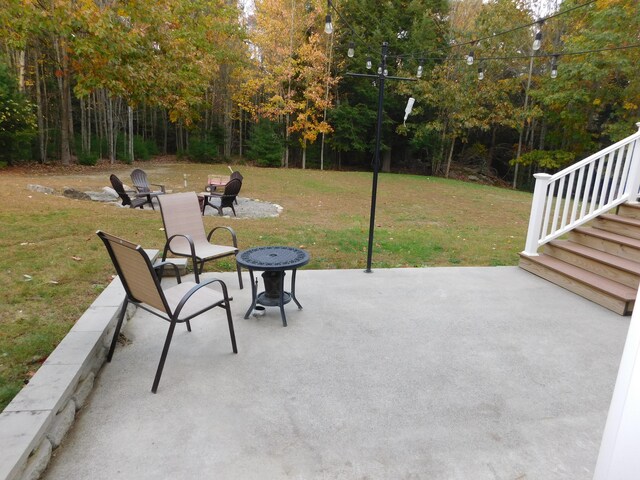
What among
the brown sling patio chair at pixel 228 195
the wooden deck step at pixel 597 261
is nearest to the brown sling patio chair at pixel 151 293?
the wooden deck step at pixel 597 261

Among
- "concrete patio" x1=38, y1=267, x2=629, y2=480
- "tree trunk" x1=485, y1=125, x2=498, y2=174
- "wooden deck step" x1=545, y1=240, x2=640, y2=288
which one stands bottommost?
"concrete patio" x1=38, y1=267, x2=629, y2=480

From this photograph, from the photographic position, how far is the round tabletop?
2.95m

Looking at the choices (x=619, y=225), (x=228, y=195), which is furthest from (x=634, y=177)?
(x=228, y=195)

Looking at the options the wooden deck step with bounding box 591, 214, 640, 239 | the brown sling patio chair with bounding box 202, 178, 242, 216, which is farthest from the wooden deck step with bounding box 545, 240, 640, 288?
the brown sling patio chair with bounding box 202, 178, 242, 216

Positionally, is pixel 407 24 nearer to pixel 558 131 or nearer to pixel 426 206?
pixel 558 131

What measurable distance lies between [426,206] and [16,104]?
13061mm

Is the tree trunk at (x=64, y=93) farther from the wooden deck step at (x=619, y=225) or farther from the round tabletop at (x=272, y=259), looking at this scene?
the wooden deck step at (x=619, y=225)

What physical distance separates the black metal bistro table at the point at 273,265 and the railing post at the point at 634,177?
409cm

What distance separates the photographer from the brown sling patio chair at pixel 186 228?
12.3 feet

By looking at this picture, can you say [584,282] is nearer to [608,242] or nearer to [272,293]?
[608,242]

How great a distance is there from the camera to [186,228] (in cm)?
397

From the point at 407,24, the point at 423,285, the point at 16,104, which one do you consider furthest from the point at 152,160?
the point at 423,285

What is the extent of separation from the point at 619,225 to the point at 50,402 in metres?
5.50

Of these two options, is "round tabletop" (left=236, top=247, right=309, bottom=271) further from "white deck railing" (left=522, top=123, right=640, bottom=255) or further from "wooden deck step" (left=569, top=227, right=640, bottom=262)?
"wooden deck step" (left=569, top=227, right=640, bottom=262)
